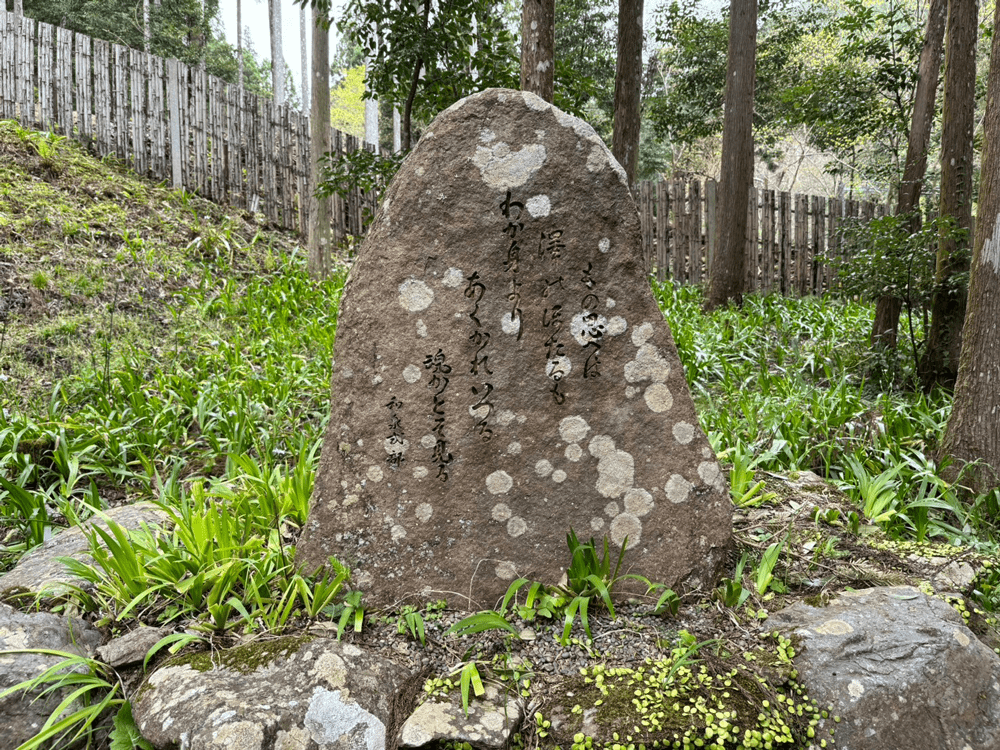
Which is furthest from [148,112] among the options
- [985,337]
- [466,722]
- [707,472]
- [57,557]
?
[985,337]

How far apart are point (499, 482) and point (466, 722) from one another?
830 mm

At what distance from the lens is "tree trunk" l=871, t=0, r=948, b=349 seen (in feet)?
18.2

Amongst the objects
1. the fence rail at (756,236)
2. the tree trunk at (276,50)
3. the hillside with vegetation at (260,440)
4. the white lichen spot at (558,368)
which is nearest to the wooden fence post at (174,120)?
the hillside with vegetation at (260,440)

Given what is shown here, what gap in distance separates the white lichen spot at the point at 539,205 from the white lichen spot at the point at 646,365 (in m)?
0.57

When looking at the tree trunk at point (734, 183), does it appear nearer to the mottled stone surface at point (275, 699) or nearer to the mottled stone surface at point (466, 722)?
the mottled stone surface at point (466, 722)

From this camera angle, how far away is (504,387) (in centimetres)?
253

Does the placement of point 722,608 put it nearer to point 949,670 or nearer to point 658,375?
point 949,670

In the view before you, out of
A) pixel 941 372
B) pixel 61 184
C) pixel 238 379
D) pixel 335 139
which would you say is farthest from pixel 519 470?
pixel 335 139

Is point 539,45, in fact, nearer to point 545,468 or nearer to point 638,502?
point 545,468

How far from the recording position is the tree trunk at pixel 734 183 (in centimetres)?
752

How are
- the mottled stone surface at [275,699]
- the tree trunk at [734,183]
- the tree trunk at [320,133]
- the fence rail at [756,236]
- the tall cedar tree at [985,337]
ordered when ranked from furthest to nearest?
the fence rail at [756,236] < the tree trunk at [734,183] < the tree trunk at [320,133] < the tall cedar tree at [985,337] < the mottled stone surface at [275,699]

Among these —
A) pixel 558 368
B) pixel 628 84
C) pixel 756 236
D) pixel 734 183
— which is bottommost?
pixel 558 368

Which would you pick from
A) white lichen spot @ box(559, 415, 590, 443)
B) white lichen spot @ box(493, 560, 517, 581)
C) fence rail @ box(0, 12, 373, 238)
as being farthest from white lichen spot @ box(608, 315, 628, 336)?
fence rail @ box(0, 12, 373, 238)

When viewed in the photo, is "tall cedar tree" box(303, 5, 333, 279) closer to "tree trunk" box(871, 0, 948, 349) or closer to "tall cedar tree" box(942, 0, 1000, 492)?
"tree trunk" box(871, 0, 948, 349)
